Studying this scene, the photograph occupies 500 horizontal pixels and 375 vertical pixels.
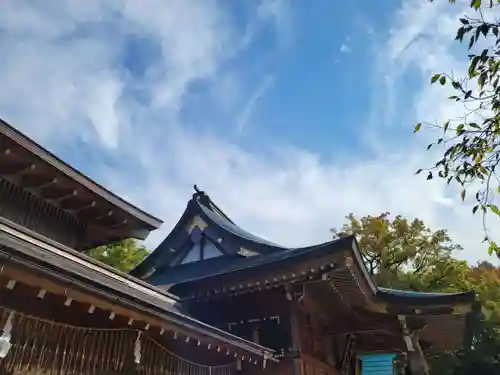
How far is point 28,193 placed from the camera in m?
7.55

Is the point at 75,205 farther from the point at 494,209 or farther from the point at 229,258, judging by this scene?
the point at 494,209

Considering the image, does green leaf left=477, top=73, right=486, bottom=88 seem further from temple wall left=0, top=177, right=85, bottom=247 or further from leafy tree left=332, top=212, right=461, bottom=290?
leafy tree left=332, top=212, right=461, bottom=290

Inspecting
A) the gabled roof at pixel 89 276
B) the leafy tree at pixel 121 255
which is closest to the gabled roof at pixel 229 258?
the gabled roof at pixel 89 276

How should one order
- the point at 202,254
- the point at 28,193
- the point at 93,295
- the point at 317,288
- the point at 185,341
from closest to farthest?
1. the point at 93,295
2. the point at 185,341
3. the point at 28,193
4. the point at 317,288
5. the point at 202,254

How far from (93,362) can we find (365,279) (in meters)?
4.78

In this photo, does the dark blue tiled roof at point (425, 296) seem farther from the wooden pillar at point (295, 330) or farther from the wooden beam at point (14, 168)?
the wooden beam at point (14, 168)

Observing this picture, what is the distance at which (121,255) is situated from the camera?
23.8 meters

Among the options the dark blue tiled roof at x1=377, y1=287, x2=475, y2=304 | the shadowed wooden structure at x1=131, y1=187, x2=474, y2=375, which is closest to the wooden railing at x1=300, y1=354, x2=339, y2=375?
the shadowed wooden structure at x1=131, y1=187, x2=474, y2=375

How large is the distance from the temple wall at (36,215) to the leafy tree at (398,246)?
807 inches

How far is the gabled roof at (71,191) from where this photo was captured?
6867mm

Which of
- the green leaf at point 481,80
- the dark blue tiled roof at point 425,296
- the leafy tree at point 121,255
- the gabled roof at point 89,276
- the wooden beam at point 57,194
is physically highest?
the leafy tree at point 121,255

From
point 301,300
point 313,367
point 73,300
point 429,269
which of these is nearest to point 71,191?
point 73,300

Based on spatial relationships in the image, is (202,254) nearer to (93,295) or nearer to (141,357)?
(141,357)

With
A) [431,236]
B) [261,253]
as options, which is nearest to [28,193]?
[261,253]
